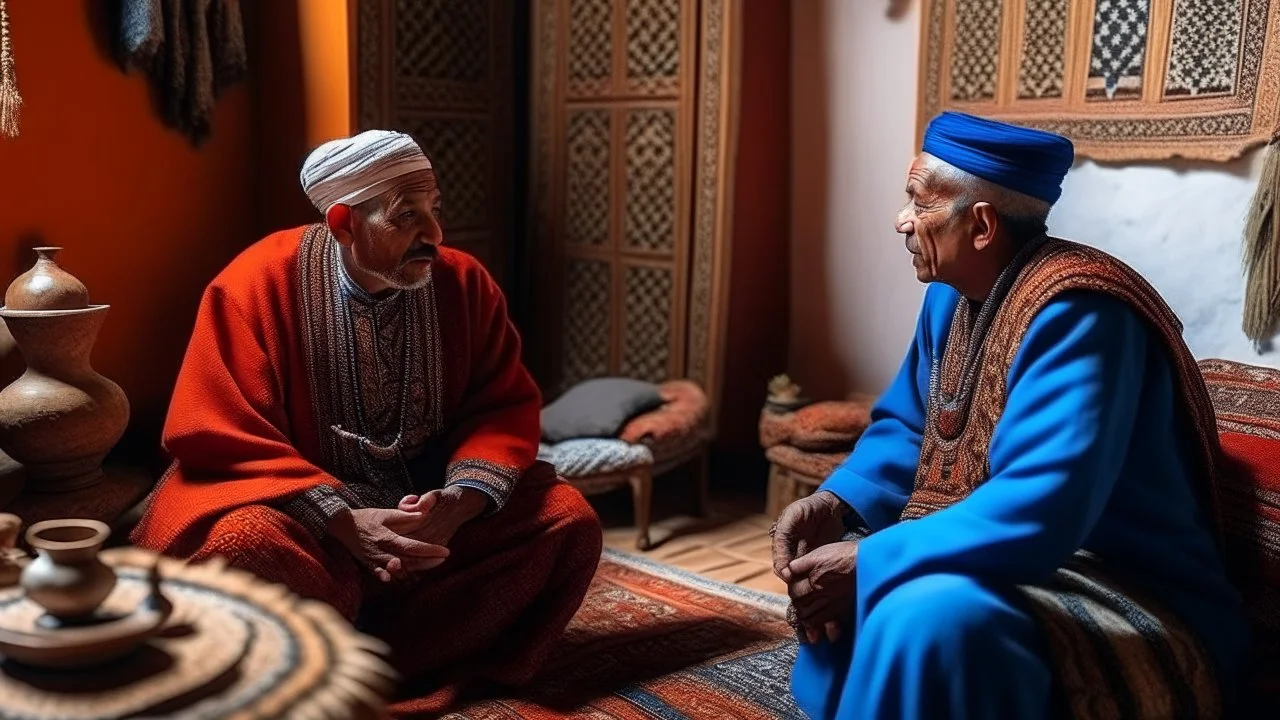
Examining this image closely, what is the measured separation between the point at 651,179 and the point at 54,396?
241cm

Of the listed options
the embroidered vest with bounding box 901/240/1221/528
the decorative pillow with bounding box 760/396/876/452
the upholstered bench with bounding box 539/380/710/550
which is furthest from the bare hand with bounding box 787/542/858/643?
the decorative pillow with bounding box 760/396/876/452

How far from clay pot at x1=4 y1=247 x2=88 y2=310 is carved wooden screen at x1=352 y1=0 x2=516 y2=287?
1.28 m

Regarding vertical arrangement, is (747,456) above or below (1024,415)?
below

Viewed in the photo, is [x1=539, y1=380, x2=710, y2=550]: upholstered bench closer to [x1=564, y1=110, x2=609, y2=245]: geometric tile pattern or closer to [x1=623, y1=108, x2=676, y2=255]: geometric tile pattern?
[x1=623, y1=108, x2=676, y2=255]: geometric tile pattern

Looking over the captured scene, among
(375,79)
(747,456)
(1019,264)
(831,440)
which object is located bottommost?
(747,456)

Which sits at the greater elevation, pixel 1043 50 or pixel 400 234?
pixel 1043 50

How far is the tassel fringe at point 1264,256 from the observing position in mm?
3506

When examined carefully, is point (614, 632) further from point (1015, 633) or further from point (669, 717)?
point (1015, 633)

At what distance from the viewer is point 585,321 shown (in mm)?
5180

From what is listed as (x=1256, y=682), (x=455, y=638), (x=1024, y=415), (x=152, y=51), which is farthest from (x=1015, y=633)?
(x=152, y=51)

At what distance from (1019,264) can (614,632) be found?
1.59m

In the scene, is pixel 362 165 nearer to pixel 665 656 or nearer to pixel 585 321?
pixel 665 656

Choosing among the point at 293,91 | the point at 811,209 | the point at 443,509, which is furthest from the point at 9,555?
the point at 811,209

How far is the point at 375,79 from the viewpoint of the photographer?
433 cm
